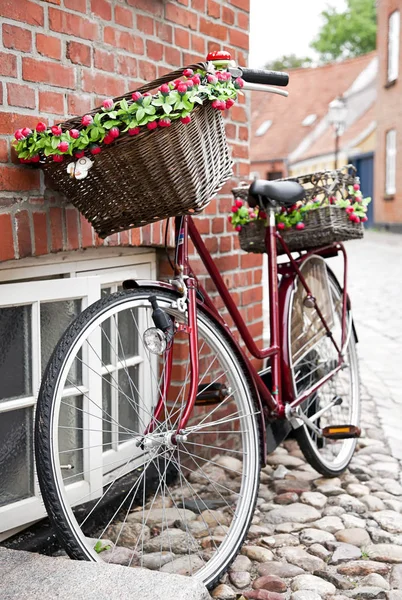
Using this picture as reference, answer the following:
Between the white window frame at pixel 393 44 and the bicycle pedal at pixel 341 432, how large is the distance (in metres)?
19.6

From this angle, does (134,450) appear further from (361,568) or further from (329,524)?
(361,568)

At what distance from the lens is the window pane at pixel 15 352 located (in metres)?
2.52

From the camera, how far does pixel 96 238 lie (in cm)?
Result: 271

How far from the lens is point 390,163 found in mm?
23078

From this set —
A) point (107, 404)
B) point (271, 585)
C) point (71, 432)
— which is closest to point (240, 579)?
point (271, 585)

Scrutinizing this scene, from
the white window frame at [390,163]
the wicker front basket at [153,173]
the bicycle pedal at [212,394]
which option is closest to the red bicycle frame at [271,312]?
the bicycle pedal at [212,394]

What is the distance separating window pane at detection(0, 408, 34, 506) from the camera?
2.56 m

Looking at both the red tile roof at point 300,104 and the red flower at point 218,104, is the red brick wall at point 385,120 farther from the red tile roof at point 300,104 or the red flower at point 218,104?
the red flower at point 218,104

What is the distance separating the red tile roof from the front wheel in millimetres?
35301

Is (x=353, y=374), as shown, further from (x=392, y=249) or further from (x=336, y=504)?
(x=392, y=249)


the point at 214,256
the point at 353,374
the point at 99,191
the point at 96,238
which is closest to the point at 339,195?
the point at 214,256

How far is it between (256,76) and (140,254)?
1.10 meters

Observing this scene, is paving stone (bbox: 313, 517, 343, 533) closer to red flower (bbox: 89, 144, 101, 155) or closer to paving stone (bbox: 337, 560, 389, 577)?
paving stone (bbox: 337, 560, 389, 577)

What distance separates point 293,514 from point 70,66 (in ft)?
5.83
